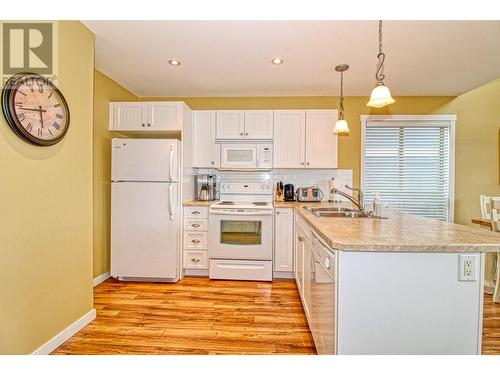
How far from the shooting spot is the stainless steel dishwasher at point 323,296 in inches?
48.8

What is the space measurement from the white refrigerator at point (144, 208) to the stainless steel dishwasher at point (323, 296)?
1805mm

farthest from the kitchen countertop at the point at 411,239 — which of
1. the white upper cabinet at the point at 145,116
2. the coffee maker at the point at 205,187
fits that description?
the white upper cabinet at the point at 145,116

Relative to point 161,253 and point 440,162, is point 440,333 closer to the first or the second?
point 161,253

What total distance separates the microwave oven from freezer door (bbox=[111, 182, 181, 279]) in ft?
2.79

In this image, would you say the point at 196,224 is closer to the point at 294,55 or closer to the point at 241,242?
the point at 241,242

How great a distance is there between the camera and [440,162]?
357cm

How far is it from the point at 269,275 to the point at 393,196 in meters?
2.15

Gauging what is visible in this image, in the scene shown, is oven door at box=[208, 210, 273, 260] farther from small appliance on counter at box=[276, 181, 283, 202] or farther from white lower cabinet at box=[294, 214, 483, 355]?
white lower cabinet at box=[294, 214, 483, 355]

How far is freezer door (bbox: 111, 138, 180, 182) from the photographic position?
114 inches

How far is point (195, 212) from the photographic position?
10.3ft

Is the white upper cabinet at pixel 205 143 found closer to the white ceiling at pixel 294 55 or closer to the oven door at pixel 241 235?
the white ceiling at pixel 294 55

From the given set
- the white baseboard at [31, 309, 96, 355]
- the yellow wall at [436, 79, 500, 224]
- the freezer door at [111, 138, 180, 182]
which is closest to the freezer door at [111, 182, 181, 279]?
the freezer door at [111, 138, 180, 182]
